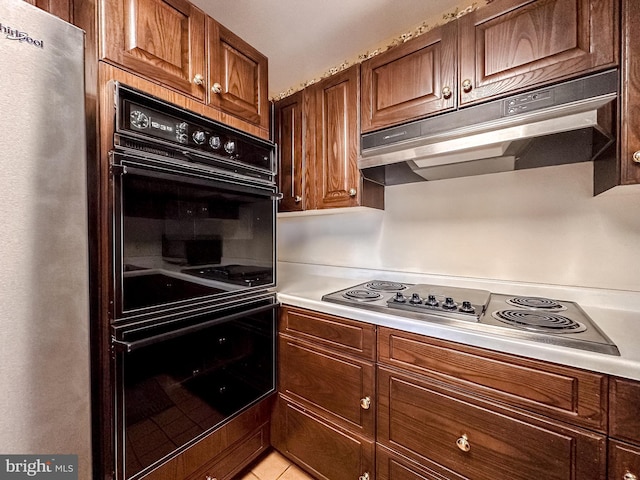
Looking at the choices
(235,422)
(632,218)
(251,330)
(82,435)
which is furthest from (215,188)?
(632,218)

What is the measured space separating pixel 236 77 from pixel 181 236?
82 cm

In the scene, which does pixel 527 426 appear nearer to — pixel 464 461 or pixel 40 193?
pixel 464 461

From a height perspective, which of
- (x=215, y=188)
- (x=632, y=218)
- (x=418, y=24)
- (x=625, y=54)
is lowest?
(x=632, y=218)

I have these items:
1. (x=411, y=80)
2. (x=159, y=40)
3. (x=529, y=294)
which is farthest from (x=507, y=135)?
(x=159, y=40)

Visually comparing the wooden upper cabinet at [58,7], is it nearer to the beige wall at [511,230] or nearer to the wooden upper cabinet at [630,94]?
the beige wall at [511,230]

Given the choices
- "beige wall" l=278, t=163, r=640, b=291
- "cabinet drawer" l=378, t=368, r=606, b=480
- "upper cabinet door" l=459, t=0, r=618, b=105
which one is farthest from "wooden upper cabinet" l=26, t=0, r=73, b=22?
"cabinet drawer" l=378, t=368, r=606, b=480

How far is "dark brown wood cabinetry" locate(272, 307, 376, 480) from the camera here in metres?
1.11

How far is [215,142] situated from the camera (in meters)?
1.11

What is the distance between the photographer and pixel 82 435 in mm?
768

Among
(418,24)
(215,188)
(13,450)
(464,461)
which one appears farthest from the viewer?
(418,24)

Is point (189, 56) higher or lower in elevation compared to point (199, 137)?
higher

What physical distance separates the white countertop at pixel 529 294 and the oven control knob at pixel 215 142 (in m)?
0.76

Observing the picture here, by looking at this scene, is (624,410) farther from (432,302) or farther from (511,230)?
(511,230)

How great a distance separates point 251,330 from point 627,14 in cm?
173
